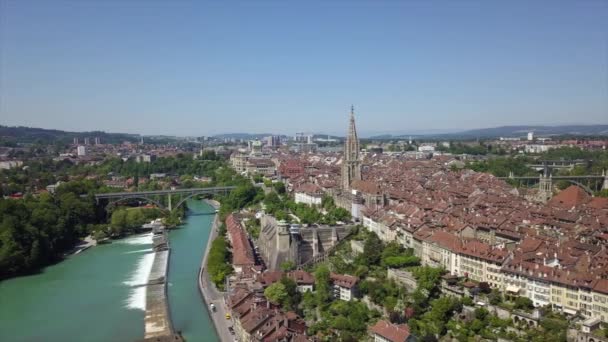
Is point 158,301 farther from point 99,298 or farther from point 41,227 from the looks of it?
point 41,227

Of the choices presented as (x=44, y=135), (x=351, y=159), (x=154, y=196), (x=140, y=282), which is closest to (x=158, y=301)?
(x=140, y=282)

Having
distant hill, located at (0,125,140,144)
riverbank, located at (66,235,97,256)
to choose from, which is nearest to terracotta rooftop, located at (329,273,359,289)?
riverbank, located at (66,235,97,256)

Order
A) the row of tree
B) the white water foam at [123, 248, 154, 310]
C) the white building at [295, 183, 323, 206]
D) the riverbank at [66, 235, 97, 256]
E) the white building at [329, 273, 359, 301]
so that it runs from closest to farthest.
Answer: the white building at [329, 273, 359, 301]
the white water foam at [123, 248, 154, 310]
the row of tree
the riverbank at [66, 235, 97, 256]
the white building at [295, 183, 323, 206]

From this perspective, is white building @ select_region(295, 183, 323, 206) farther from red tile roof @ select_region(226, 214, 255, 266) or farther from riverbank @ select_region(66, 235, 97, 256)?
riverbank @ select_region(66, 235, 97, 256)

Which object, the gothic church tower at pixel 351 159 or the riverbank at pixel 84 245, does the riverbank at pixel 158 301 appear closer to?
the riverbank at pixel 84 245

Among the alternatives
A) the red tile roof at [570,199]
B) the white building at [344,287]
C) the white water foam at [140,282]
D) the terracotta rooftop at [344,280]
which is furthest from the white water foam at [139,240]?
the red tile roof at [570,199]

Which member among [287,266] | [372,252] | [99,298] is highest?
[372,252]

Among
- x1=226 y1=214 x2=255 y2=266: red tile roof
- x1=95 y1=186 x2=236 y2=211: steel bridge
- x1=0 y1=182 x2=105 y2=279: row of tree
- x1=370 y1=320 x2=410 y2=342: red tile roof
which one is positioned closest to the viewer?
x1=370 y1=320 x2=410 y2=342: red tile roof
